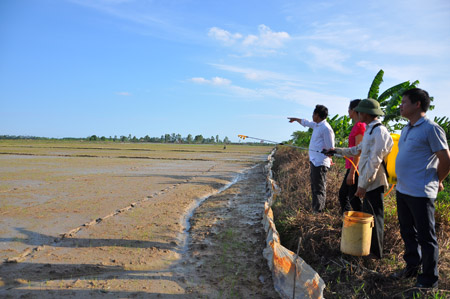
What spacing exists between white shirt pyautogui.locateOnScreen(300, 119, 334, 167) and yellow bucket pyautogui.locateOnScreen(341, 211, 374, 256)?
153 centimetres

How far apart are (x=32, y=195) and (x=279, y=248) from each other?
268 inches

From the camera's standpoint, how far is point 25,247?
414 cm

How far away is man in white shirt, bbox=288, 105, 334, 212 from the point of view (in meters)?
4.68

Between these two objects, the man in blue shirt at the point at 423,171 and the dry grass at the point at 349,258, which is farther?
the dry grass at the point at 349,258

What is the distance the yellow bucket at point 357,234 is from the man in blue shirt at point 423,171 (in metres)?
0.42

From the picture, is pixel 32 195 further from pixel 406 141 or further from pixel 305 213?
pixel 406 141

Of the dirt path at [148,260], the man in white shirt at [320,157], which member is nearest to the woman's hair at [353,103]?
the man in white shirt at [320,157]

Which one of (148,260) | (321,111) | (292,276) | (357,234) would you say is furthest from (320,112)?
(148,260)

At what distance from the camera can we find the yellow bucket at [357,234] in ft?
10.2

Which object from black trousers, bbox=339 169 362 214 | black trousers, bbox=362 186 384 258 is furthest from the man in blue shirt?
black trousers, bbox=339 169 362 214

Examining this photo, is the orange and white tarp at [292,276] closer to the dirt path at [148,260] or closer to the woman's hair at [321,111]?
the dirt path at [148,260]

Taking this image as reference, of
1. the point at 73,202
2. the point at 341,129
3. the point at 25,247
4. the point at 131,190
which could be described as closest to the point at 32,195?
the point at 73,202

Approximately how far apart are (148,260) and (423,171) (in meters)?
3.05

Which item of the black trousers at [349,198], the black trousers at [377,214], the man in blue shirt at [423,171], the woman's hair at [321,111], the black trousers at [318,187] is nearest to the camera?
the man in blue shirt at [423,171]
